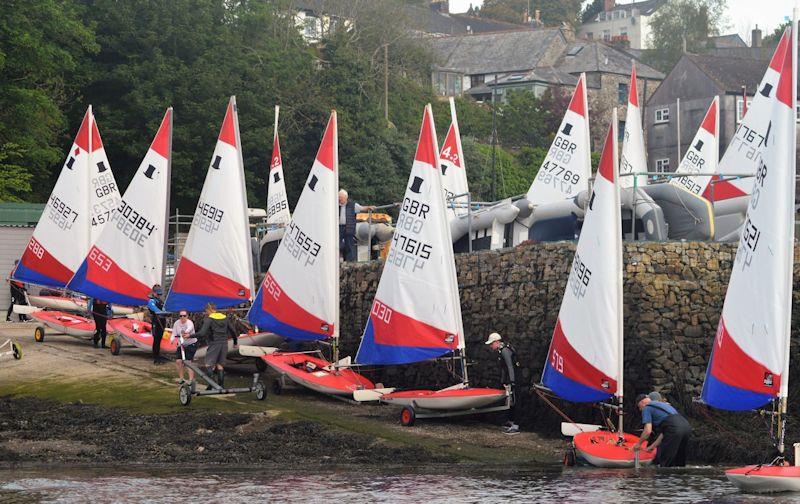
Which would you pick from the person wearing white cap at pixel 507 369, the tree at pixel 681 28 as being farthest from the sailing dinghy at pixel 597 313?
the tree at pixel 681 28

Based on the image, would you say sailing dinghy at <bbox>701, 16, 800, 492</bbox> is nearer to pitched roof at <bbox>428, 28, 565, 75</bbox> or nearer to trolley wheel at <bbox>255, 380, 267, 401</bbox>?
trolley wheel at <bbox>255, 380, 267, 401</bbox>

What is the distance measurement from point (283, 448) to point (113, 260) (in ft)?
36.5

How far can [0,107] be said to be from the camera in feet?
166

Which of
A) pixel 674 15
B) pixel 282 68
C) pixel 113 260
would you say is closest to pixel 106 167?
pixel 113 260

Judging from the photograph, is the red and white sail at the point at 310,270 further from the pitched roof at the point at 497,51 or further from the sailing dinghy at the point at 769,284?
the pitched roof at the point at 497,51

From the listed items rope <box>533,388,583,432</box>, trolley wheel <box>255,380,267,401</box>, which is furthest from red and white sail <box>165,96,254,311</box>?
rope <box>533,388,583,432</box>

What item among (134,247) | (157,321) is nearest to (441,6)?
(134,247)

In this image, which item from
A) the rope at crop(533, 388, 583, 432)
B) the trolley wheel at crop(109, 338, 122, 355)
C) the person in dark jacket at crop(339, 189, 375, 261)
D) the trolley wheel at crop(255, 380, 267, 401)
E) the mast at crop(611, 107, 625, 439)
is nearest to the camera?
the mast at crop(611, 107, 625, 439)

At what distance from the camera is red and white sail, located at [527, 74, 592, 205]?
3269 centimetres

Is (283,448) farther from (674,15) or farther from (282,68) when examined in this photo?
(674,15)

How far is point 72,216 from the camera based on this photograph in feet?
112

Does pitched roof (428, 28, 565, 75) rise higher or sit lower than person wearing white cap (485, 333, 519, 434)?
higher

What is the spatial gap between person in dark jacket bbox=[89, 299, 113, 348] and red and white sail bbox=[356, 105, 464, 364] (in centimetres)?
891

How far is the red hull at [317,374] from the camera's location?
25.0m
